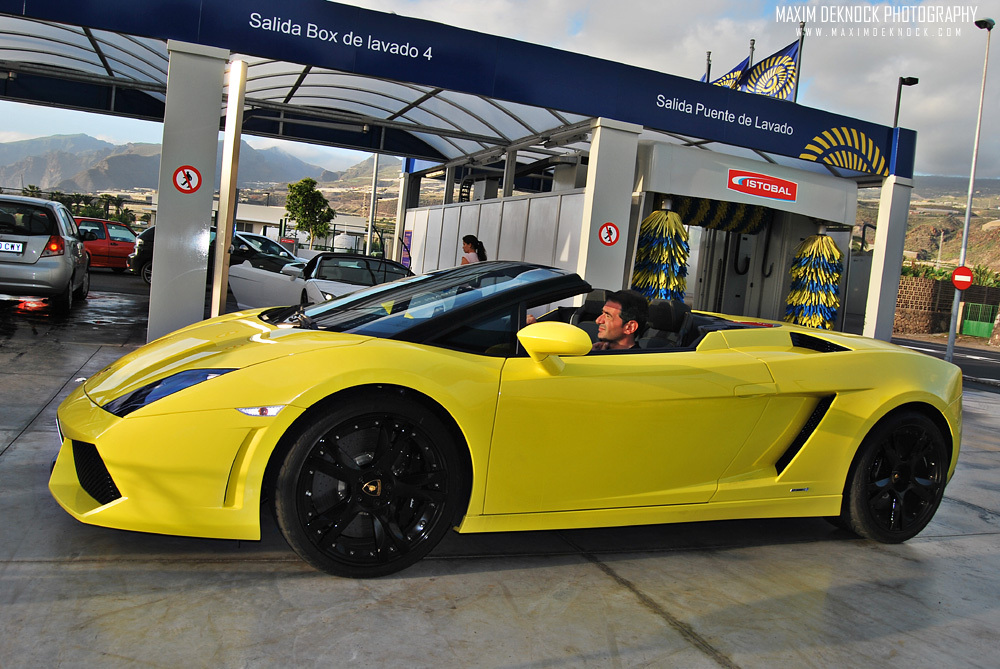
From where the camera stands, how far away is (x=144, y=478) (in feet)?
8.24

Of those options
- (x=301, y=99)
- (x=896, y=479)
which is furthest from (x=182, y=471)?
(x=301, y=99)

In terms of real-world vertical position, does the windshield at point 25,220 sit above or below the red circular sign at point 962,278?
below

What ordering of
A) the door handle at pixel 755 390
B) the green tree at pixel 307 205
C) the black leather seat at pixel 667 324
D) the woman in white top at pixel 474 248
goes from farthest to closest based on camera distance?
the green tree at pixel 307 205 → the woman in white top at pixel 474 248 → the black leather seat at pixel 667 324 → the door handle at pixel 755 390

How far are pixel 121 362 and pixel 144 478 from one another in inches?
34.9

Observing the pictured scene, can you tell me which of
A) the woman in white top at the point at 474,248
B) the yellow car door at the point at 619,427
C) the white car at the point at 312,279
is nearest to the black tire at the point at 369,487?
the yellow car door at the point at 619,427

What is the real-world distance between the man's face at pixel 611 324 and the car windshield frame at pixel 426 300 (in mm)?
295

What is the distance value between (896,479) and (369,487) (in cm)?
268

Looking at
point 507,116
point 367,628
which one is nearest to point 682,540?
point 367,628

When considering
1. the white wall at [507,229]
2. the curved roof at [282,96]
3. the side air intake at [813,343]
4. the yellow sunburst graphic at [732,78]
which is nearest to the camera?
the side air intake at [813,343]

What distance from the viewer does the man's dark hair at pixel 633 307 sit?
12.0 ft

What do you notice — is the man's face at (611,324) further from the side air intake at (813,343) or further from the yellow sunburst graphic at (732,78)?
the yellow sunburst graphic at (732,78)

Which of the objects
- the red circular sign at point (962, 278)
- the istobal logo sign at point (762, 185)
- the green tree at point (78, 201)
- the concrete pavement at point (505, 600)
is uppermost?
the istobal logo sign at point (762, 185)

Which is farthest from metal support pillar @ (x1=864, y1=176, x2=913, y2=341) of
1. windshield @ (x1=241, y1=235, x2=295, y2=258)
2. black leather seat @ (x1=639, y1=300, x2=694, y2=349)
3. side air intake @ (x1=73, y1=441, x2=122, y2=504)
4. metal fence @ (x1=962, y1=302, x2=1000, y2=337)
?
metal fence @ (x1=962, y1=302, x2=1000, y2=337)

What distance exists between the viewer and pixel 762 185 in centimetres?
1230
